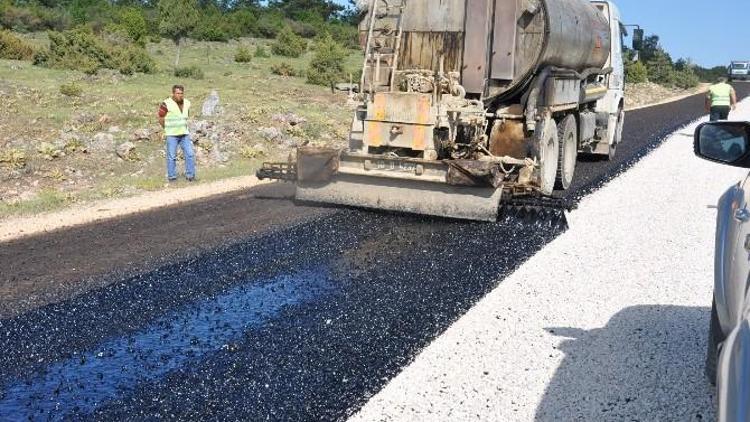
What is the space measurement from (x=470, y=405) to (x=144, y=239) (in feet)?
15.5

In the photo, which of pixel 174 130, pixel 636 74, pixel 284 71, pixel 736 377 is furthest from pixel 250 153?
pixel 636 74

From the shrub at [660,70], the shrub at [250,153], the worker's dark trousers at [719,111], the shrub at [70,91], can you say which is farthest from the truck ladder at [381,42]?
the shrub at [660,70]

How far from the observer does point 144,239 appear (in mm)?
7609

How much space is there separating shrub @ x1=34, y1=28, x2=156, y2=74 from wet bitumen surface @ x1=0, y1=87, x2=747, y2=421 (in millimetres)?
22065

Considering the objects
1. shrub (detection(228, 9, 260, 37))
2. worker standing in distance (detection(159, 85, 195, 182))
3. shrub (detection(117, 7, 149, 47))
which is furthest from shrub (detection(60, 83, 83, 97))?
shrub (detection(228, 9, 260, 37))

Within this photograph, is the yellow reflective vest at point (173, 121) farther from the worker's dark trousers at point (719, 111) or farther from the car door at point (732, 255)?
the worker's dark trousers at point (719, 111)

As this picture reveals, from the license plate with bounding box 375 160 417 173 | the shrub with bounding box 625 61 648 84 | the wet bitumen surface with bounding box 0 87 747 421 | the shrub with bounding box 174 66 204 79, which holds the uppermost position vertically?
the shrub with bounding box 625 61 648 84

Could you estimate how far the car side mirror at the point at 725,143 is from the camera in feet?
10.5

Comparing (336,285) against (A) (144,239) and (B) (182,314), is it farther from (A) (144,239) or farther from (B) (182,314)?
(A) (144,239)

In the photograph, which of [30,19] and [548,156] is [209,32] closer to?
[30,19]

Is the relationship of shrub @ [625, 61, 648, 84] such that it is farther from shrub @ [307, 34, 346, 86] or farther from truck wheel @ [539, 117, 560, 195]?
truck wheel @ [539, 117, 560, 195]

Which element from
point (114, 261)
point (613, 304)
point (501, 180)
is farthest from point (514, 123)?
point (114, 261)

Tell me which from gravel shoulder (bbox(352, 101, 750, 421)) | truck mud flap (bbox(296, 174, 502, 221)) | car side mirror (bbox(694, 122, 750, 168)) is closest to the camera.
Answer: car side mirror (bbox(694, 122, 750, 168))

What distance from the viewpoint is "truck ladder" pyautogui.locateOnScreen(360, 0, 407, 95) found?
32.2 feet
